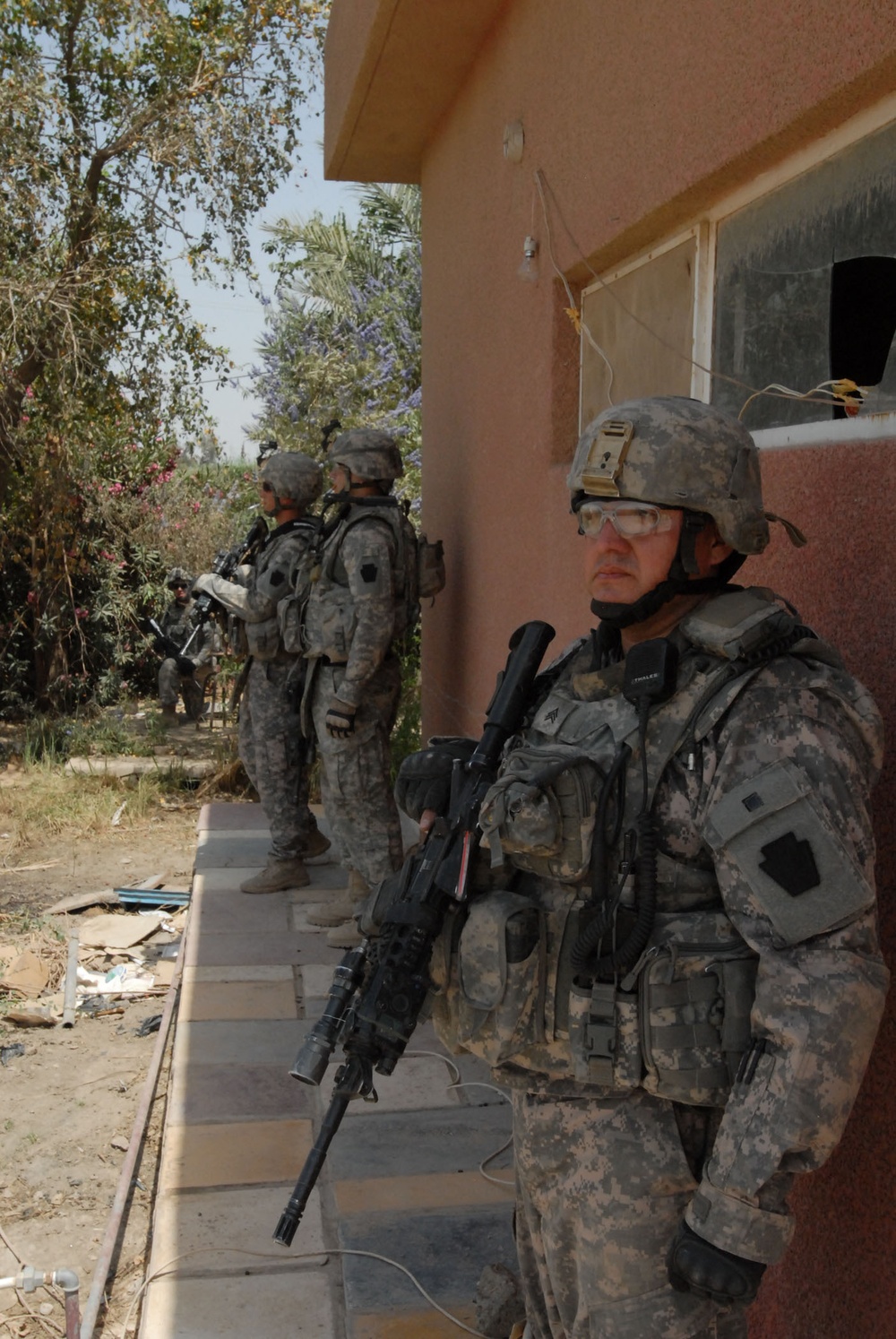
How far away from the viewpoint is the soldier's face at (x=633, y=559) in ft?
6.03

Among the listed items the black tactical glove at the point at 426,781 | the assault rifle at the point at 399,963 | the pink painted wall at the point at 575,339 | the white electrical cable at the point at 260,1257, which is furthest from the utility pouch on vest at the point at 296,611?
the assault rifle at the point at 399,963

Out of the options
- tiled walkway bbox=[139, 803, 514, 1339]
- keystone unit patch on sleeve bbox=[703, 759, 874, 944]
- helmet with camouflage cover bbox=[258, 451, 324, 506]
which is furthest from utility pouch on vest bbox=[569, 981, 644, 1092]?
helmet with camouflage cover bbox=[258, 451, 324, 506]

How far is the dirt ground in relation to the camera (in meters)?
3.08

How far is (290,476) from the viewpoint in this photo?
5.66m

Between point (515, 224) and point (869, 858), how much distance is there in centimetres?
319

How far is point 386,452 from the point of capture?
5027mm

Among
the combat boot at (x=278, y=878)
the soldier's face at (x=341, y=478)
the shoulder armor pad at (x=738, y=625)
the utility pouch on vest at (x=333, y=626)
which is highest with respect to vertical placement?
the soldier's face at (x=341, y=478)

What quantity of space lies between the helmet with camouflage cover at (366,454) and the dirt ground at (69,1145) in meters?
2.28

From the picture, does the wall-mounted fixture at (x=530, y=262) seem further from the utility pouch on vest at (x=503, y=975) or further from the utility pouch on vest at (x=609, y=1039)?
the utility pouch on vest at (x=609, y=1039)

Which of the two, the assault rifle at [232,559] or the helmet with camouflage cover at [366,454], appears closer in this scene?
the helmet with camouflage cover at [366,454]

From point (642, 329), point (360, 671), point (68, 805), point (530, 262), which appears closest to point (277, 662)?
point (360, 671)

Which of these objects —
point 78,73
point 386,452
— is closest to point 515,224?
point 386,452

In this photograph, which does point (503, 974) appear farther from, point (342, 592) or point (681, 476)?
point (342, 592)

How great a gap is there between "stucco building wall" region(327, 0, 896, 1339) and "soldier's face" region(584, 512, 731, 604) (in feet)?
1.06
